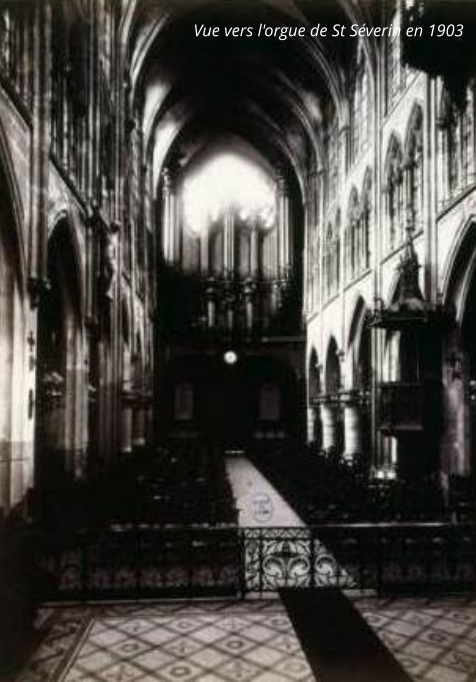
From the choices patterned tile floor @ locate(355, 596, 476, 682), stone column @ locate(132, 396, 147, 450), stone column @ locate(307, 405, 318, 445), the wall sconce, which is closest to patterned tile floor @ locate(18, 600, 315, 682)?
patterned tile floor @ locate(355, 596, 476, 682)

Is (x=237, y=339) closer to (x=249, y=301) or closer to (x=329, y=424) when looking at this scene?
(x=249, y=301)

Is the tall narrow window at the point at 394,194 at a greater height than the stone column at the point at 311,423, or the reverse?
the tall narrow window at the point at 394,194

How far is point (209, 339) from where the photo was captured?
1309 inches

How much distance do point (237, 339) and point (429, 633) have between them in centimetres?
2607

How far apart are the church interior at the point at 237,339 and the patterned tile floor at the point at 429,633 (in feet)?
0.14

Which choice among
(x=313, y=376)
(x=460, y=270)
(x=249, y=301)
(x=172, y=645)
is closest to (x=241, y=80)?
(x=249, y=301)

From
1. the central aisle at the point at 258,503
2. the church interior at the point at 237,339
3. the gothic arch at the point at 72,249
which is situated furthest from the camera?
the central aisle at the point at 258,503

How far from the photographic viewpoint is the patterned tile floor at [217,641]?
6398 millimetres

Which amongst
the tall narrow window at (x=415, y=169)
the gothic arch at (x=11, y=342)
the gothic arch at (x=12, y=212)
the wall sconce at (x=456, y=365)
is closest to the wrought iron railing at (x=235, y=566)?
the gothic arch at (x=11, y=342)

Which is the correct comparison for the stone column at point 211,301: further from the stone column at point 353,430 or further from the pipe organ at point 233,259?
the stone column at point 353,430

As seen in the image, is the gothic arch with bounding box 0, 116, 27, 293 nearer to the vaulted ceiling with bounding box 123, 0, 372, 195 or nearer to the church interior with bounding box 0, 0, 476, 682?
the church interior with bounding box 0, 0, 476, 682

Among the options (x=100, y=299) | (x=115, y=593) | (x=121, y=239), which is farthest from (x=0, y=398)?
(x=121, y=239)

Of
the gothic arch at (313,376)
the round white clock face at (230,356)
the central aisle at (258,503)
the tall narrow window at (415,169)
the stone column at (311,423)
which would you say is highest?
the tall narrow window at (415,169)

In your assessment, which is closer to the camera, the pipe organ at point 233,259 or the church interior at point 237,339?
the church interior at point 237,339
